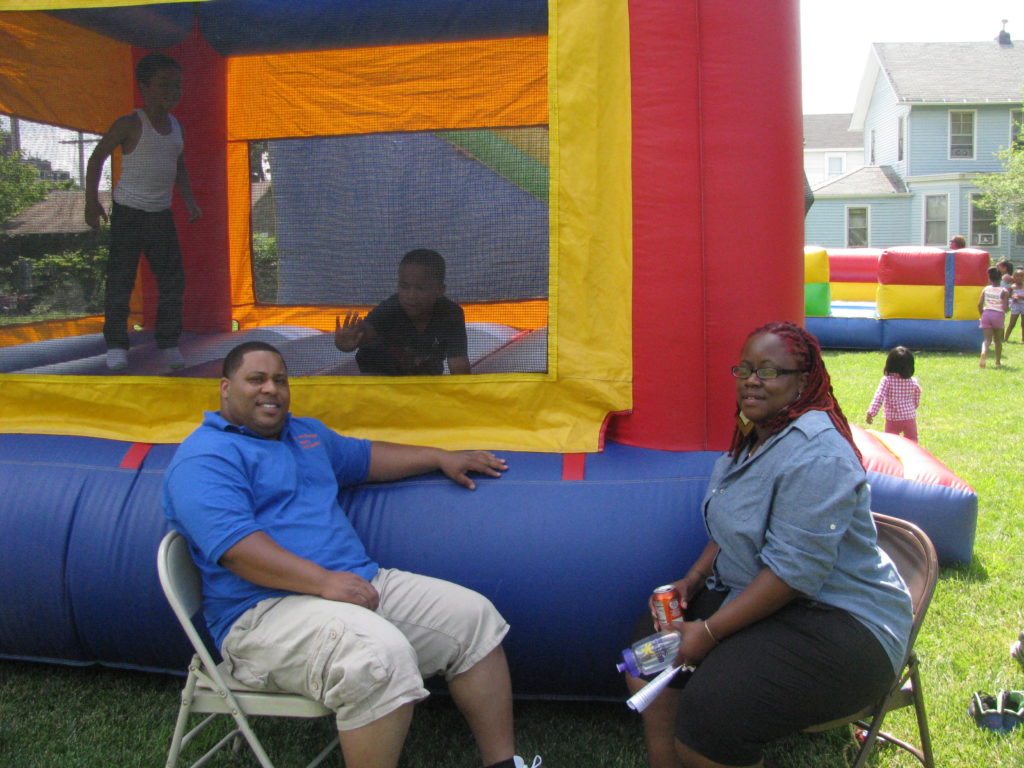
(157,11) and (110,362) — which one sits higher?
(157,11)

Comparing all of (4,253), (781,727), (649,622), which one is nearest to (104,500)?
(4,253)

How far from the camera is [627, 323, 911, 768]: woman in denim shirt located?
2.12 metres

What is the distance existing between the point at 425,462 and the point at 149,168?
1.45 m

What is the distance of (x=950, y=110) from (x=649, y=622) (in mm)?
25068

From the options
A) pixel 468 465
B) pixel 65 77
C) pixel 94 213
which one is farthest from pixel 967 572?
pixel 65 77

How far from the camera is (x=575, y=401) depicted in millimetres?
3035

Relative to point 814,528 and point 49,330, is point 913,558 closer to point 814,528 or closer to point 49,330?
point 814,528

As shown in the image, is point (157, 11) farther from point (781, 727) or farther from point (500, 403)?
point (781, 727)

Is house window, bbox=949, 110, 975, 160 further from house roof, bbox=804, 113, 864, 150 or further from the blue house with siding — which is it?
house roof, bbox=804, 113, 864, 150

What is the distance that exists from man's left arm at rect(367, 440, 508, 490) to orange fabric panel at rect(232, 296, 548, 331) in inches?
17.5

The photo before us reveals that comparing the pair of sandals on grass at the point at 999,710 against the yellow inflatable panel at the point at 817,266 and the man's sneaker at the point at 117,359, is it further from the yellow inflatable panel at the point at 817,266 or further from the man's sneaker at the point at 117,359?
the yellow inflatable panel at the point at 817,266

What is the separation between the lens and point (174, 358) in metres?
3.33

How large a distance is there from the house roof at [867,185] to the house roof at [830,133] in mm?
10441

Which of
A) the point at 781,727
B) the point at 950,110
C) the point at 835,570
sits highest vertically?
the point at 950,110
